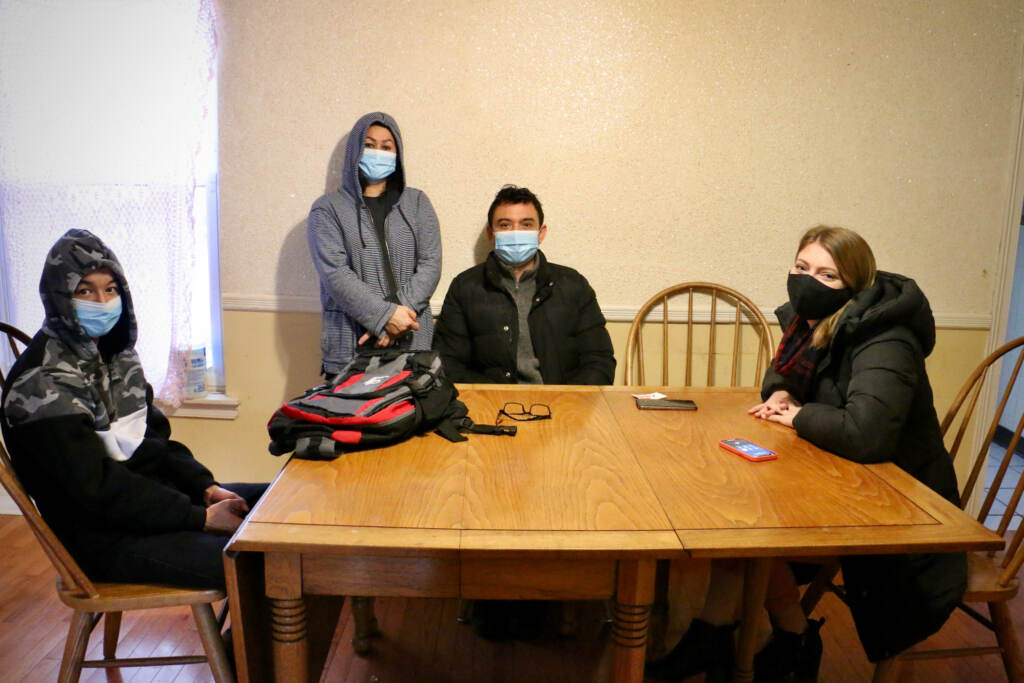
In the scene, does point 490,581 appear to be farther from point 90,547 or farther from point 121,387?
point 121,387

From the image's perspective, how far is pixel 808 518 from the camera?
1.15 metres

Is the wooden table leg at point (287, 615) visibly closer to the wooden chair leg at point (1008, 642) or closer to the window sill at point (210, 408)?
the wooden chair leg at point (1008, 642)

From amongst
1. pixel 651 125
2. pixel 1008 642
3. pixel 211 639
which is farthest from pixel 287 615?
pixel 651 125

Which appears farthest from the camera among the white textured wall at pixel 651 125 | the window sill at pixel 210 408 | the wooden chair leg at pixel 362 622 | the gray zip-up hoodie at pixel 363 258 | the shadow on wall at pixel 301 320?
the window sill at pixel 210 408

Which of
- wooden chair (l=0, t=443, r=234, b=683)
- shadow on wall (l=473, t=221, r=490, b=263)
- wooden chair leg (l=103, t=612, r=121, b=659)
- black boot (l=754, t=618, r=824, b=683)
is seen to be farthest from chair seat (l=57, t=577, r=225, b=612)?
shadow on wall (l=473, t=221, r=490, b=263)

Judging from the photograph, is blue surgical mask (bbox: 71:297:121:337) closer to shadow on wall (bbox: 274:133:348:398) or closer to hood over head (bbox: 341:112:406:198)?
hood over head (bbox: 341:112:406:198)

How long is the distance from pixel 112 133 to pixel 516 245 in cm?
148

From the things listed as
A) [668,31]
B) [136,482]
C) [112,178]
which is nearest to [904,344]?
[668,31]

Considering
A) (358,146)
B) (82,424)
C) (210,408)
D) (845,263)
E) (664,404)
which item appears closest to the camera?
(82,424)

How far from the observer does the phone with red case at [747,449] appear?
1396mm

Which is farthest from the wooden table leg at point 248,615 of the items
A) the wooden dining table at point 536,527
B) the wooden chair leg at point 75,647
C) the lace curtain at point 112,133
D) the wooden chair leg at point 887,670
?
the lace curtain at point 112,133

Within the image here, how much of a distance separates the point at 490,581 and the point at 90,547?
84 centimetres

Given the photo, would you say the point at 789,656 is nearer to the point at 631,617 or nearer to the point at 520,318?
the point at 631,617

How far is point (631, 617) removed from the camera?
1099 millimetres
